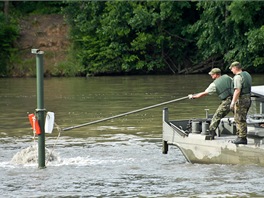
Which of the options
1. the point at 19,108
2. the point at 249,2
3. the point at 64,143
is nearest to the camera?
the point at 64,143

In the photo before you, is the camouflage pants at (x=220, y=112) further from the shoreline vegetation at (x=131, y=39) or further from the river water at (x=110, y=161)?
the shoreline vegetation at (x=131, y=39)

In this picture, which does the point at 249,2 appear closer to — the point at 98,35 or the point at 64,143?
the point at 98,35

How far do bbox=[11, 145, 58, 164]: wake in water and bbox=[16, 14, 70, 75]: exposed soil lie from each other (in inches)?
1329

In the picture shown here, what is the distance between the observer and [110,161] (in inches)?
704

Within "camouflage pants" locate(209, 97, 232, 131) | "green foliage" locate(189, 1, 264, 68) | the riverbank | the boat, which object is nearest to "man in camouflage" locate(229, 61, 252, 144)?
the boat

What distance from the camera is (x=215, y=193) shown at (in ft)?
46.9

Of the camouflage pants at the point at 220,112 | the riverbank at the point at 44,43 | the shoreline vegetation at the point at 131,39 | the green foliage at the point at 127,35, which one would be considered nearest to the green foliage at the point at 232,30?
the shoreline vegetation at the point at 131,39

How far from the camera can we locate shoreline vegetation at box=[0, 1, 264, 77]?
48.8m

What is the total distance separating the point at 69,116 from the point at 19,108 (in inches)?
139

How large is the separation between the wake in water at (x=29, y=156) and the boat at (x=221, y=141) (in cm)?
216

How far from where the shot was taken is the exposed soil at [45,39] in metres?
52.6

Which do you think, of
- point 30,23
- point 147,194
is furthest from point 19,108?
point 30,23

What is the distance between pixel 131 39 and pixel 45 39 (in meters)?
4.94

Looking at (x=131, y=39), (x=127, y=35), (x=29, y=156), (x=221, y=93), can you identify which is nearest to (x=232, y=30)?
(x=127, y=35)
